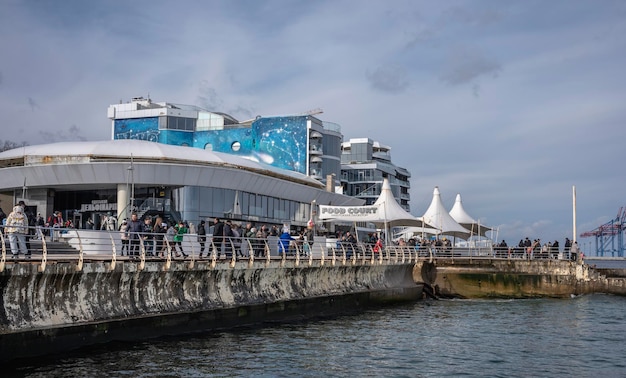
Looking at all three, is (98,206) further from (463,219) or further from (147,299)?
(147,299)

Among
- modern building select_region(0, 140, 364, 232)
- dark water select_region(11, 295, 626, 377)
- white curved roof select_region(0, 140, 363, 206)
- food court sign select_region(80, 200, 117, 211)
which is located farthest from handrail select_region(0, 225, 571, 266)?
food court sign select_region(80, 200, 117, 211)

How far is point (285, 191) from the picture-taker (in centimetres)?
6425

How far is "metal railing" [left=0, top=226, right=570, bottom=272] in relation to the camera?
1983cm

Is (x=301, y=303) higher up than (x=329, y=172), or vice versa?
(x=329, y=172)

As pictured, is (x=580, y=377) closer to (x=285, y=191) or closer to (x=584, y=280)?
(x=584, y=280)

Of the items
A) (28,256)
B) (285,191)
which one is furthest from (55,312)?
(285,191)

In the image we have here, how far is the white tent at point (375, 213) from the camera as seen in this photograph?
4159 cm

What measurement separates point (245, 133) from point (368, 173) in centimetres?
2380

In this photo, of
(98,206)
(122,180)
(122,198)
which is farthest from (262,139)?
(122,180)

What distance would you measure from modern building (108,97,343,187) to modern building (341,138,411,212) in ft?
46.6

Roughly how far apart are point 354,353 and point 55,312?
8757 mm

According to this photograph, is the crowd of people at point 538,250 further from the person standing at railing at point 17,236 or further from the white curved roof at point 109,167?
the person standing at railing at point 17,236

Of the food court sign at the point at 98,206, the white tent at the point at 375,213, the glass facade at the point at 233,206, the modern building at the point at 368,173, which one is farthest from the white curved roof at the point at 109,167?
the modern building at the point at 368,173

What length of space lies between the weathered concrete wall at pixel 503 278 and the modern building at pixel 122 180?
738 inches
